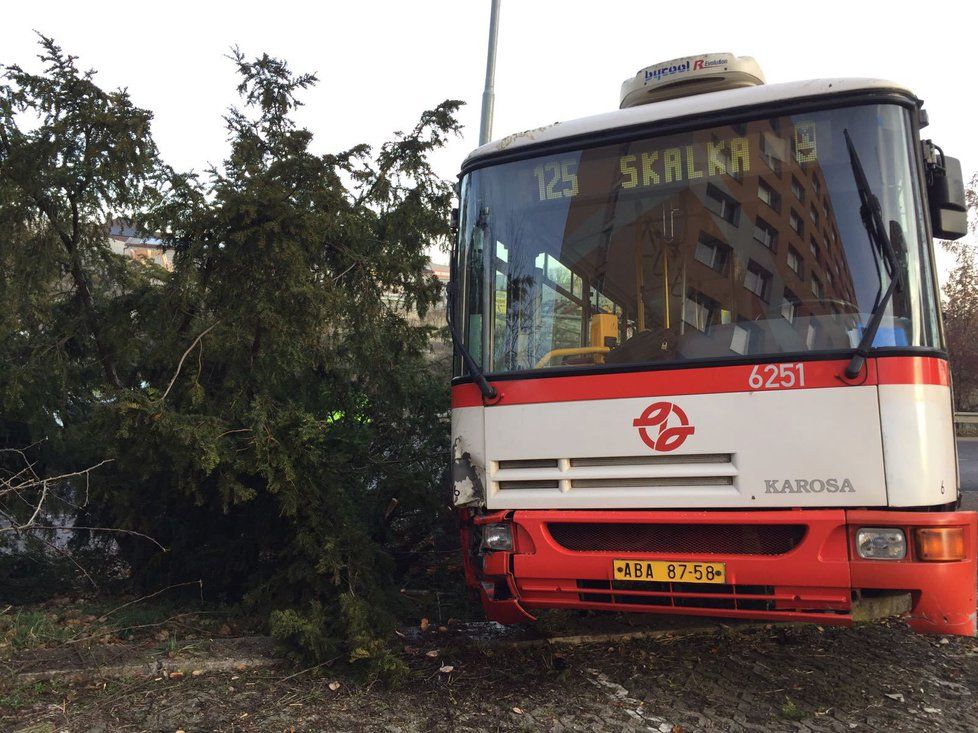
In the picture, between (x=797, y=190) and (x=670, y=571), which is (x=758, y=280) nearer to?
(x=797, y=190)

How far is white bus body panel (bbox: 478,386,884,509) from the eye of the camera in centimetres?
411

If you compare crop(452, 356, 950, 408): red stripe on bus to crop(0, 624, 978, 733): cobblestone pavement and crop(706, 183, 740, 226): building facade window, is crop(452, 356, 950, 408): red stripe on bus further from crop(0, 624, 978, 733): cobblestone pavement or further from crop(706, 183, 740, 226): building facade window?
crop(0, 624, 978, 733): cobblestone pavement

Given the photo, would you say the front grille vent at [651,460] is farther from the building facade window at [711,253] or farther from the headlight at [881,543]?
the building facade window at [711,253]

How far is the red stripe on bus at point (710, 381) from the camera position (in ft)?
13.4

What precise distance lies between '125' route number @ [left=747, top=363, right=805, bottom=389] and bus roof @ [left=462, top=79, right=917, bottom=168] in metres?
1.42

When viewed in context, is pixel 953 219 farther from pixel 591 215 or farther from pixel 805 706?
pixel 805 706

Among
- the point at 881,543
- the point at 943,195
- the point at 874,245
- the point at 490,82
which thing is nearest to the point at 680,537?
the point at 881,543

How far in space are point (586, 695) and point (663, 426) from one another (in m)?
1.51

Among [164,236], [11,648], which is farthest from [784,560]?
[164,236]

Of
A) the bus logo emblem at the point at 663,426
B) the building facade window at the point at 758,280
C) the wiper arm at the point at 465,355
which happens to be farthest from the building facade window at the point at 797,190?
the wiper arm at the point at 465,355

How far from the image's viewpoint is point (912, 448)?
402 cm

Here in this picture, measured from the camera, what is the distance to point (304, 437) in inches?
210

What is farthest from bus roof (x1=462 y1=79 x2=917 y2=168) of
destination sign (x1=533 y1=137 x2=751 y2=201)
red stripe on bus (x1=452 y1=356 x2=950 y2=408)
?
red stripe on bus (x1=452 y1=356 x2=950 y2=408)

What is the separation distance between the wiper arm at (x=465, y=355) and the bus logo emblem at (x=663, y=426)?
84 cm
